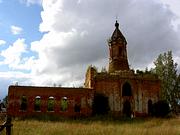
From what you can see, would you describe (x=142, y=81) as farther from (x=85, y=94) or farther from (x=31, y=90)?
(x=31, y=90)

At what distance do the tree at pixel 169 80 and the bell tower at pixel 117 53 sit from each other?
27.2 feet

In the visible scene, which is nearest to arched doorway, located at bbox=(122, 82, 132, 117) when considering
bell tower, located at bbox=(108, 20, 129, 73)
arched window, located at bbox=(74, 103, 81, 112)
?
bell tower, located at bbox=(108, 20, 129, 73)

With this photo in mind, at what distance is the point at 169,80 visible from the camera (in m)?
44.9

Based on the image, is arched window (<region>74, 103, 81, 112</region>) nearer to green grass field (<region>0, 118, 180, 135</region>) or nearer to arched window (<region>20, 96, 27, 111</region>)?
arched window (<region>20, 96, 27, 111</region>)

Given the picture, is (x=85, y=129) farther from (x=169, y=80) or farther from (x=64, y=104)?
(x=169, y=80)

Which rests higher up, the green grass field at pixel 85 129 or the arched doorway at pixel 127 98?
the arched doorway at pixel 127 98

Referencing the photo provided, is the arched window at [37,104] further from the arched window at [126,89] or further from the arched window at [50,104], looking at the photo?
the arched window at [126,89]

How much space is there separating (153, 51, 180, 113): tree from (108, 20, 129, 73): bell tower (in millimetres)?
8293

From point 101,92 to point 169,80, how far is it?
13.4 m

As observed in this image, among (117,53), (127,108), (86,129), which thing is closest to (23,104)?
(127,108)

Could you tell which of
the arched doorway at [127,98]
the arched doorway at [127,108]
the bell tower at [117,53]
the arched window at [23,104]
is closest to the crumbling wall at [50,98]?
the arched window at [23,104]

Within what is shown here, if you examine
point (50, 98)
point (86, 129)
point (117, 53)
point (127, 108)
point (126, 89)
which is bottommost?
point (86, 129)

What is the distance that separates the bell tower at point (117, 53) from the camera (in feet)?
127

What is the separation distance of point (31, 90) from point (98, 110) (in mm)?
7664
